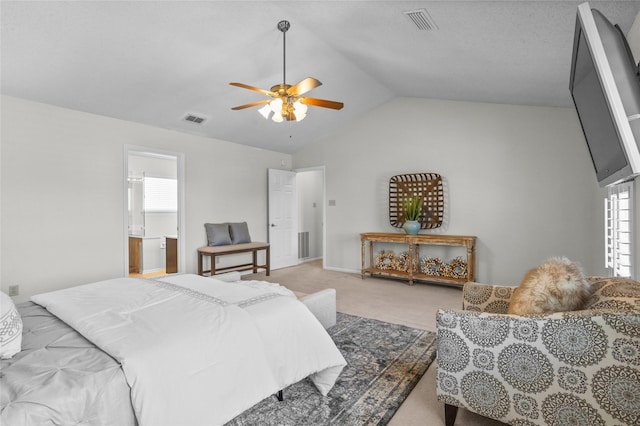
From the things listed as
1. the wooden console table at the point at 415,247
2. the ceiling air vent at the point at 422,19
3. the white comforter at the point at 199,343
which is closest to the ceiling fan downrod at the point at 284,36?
the ceiling air vent at the point at 422,19

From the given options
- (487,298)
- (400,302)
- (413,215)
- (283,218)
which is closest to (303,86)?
(487,298)

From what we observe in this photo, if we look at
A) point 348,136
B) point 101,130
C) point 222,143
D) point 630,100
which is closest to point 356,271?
point 348,136

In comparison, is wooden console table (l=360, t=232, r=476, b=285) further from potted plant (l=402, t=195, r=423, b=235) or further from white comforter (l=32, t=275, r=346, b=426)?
white comforter (l=32, t=275, r=346, b=426)

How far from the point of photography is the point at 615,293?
4.76 ft

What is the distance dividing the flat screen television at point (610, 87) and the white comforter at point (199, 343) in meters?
1.73

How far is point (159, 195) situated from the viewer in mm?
6504

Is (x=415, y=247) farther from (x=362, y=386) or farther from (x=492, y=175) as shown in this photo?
(x=362, y=386)

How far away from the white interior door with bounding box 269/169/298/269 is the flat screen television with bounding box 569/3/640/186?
5.29 m

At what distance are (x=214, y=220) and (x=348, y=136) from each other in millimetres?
2849

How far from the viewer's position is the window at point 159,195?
20.8 ft

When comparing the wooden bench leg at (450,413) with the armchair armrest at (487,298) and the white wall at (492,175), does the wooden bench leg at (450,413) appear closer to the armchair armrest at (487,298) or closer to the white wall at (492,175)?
the armchair armrest at (487,298)

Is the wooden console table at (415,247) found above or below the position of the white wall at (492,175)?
below

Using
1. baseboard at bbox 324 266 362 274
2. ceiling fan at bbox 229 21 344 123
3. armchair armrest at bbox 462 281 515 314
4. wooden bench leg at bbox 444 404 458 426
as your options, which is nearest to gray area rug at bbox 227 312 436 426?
wooden bench leg at bbox 444 404 458 426

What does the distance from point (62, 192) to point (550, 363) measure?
4790mm
